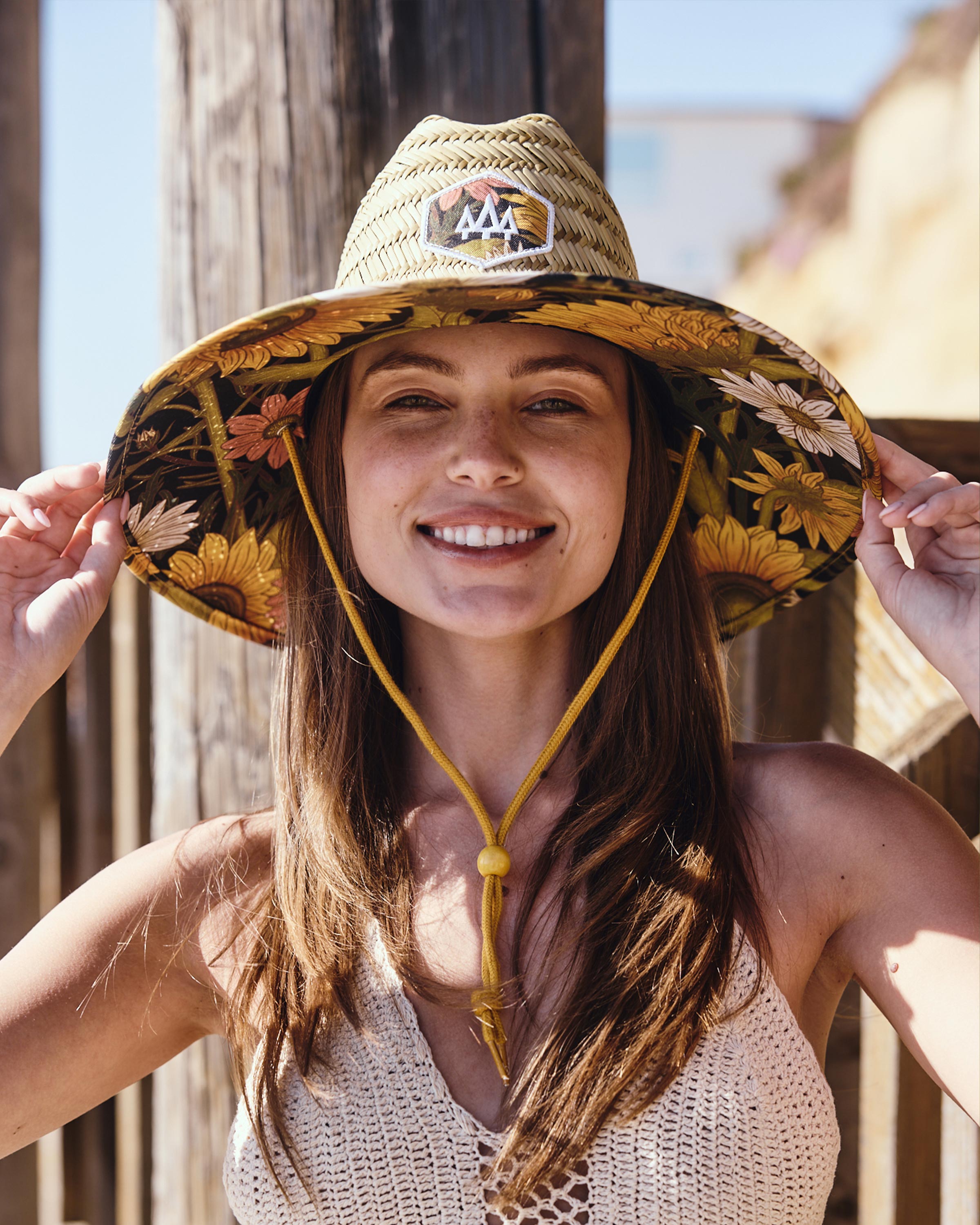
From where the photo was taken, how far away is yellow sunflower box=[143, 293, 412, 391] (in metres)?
1.47

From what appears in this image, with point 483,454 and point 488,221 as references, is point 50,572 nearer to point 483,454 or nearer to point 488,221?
point 483,454

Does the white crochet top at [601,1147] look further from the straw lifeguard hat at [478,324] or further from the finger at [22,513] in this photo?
the finger at [22,513]

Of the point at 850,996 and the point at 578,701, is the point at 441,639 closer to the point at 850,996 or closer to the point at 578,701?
the point at 578,701

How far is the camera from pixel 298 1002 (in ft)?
5.67

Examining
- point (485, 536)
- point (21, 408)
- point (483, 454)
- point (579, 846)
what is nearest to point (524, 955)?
point (579, 846)

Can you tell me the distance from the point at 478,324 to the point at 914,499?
0.66 meters

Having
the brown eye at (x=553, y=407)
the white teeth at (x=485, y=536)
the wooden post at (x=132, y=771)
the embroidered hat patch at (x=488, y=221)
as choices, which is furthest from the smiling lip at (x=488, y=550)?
the wooden post at (x=132, y=771)

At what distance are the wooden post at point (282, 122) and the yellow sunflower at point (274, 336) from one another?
0.48 meters

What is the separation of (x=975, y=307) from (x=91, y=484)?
15.6m

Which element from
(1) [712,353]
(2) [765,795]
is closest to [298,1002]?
(2) [765,795]

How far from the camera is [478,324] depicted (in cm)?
167

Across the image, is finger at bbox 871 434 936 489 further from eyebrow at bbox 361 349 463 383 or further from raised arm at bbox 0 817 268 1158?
raised arm at bbox 0 817 268 1158

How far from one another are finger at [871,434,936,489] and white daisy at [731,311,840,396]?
146 mm

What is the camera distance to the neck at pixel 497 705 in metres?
1.92
